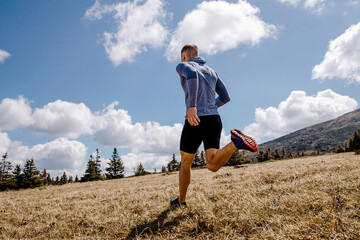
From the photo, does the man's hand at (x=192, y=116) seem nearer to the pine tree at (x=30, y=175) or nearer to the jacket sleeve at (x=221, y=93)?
the jacket sleeve at (x=221, y=93)

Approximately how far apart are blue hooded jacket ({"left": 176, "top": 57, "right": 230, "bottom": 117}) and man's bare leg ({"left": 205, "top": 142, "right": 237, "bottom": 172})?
65cm

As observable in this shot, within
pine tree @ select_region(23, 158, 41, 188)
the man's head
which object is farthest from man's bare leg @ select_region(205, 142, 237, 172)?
pine tree @ select_region(23, 158, 41, 188)

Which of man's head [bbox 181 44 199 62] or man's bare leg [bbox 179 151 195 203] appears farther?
man's head [bbox 181 44 199 62]

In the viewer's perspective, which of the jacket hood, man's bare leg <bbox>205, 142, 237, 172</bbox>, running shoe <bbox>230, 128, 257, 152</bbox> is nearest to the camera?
running shoe <bbox>230, 128, 257, 152</bbox>

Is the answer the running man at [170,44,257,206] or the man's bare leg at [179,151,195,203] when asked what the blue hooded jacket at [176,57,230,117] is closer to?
the running man at [170,44,257,206]

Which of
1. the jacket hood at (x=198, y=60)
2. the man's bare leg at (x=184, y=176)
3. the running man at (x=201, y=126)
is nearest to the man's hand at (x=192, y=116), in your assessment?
the running man at (x=201, y=126)

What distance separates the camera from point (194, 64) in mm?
3527

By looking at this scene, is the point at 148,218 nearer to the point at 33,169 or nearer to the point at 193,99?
the point at 193,99

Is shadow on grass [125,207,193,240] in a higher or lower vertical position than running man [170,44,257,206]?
lower

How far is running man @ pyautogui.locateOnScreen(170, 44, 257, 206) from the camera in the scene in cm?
297

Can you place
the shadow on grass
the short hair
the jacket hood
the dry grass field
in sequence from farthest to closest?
the short hair → the jacket hood → the shadow on grass → the dry grass field

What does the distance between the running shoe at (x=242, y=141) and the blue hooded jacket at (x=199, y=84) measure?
0.64 meters

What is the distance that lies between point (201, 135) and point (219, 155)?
0.48m

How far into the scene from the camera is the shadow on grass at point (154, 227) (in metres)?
2.46
